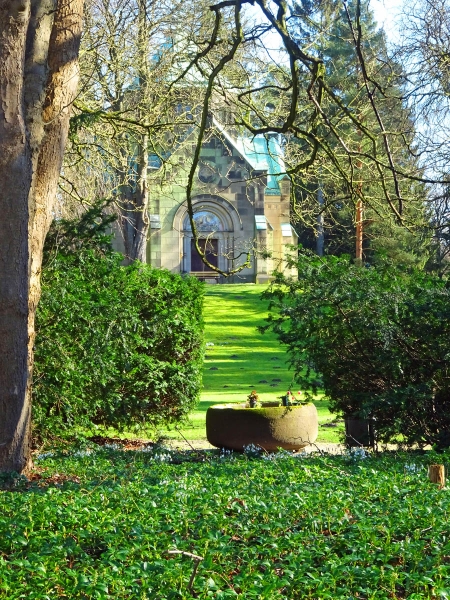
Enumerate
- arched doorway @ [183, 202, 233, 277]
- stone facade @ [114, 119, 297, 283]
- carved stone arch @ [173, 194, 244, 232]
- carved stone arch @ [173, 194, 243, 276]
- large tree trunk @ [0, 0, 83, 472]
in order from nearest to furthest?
large tree trunk @ [0, 0, 83, 472] → stone facade @ [114, 119, 297, 283] → carved stone arch @ [173, 194, 244, 232] → carved stone arch @ [173, 194, 243, 276] → arched doorway @ [183, 202, 233, 277]

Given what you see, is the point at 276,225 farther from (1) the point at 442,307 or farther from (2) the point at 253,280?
(1) the point at 442,307

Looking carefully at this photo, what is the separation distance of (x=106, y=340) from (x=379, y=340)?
345cm

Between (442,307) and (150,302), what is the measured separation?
4.96 m

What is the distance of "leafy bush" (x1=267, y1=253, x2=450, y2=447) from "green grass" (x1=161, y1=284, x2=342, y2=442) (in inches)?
26.1

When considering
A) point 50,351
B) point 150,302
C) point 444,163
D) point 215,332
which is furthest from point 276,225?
point 50,351

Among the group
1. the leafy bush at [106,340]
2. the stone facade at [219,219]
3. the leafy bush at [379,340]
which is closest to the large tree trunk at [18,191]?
the leafy bush at [106,340]

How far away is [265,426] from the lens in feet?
34.0

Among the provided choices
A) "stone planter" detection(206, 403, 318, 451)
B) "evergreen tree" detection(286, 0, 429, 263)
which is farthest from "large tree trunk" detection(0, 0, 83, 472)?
"stone planter" detection(206, 403, 318, 451)

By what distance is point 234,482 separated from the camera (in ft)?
21.4

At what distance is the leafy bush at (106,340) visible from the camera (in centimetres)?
1016

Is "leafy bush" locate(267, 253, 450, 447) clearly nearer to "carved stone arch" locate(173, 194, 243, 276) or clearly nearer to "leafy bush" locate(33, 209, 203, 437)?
"leafy bush" locate(33, 209, 203, 437)

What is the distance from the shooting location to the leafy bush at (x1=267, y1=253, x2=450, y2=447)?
9.48 meters

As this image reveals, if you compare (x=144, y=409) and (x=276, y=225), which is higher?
(x=276, y=225)

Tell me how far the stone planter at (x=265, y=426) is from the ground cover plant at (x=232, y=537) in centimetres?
346
